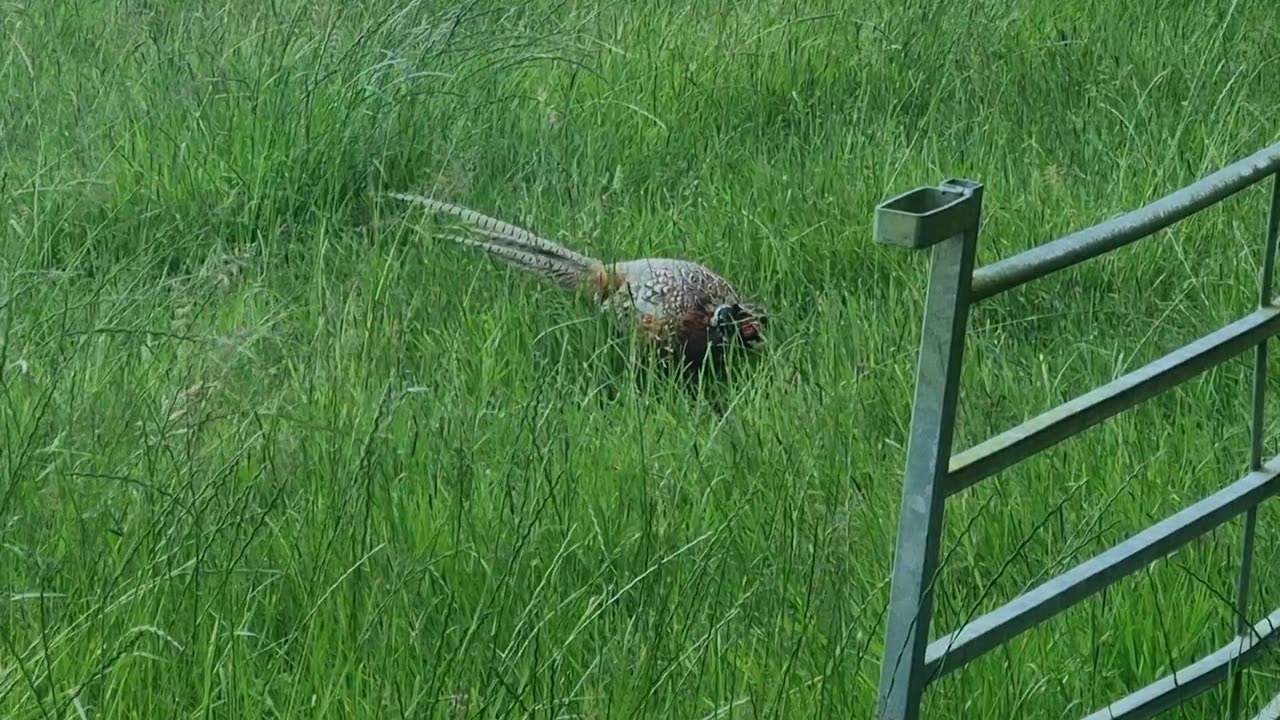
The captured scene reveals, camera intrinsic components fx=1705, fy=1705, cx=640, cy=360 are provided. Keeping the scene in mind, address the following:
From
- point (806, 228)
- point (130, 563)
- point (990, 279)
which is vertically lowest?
point (806, 228)

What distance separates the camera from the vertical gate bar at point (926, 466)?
160 cm

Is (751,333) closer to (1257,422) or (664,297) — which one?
(664,297)

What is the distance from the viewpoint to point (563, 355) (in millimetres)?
3479

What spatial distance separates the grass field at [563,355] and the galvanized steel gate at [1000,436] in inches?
8.0

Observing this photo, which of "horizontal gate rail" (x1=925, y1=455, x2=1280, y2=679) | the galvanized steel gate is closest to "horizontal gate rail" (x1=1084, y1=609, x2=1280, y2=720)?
the galvanized steel gate

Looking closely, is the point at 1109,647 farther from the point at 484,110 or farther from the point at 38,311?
the point at 484,110

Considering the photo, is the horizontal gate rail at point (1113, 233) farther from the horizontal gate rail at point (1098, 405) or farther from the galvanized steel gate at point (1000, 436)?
the horizontal gate rail at point (1098, 405)

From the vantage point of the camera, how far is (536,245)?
155 inches

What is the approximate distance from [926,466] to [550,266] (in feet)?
7.57

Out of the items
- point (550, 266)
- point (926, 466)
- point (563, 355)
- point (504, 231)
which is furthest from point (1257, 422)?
point (504, 231)

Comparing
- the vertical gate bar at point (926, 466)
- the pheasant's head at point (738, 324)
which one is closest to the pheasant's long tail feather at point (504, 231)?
the pheasant's head at point (738, 324)

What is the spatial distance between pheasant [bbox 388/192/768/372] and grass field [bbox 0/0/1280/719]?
0.26 ft

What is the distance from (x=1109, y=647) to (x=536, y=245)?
1.94 m

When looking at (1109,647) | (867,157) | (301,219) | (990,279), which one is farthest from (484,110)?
(990,279)
